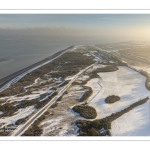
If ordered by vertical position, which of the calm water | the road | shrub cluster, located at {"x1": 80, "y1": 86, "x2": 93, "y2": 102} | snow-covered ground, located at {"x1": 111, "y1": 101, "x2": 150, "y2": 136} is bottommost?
snow-covered ground, located at {"x1": 111, "y1": 101, "x2": 150, "y2": 136}

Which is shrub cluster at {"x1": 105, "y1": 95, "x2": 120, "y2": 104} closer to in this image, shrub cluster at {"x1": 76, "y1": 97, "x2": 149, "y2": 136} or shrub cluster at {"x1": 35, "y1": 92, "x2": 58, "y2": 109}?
shrub cluster at {"x1": 76, "y1": 97, "x2": 149, "y2": 136}

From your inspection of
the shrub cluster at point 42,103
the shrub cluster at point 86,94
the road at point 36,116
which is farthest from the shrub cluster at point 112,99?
the shrub cluster at point 42,103

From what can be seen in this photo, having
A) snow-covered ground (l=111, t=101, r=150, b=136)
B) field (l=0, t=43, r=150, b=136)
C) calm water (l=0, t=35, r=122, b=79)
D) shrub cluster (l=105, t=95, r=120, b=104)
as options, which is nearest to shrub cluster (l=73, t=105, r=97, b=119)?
field (l=0, t=43, r=150, b=136)

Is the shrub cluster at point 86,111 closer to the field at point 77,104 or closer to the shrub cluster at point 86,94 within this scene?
the field at point 77,104

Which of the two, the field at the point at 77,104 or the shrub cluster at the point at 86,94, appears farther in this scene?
the shrub cluster at the point at 86,94
